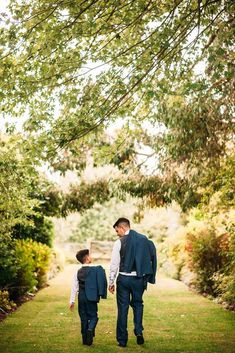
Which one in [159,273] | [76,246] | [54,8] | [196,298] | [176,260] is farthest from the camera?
[76,246]

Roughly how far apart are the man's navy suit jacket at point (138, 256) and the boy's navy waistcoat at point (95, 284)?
1.64 feet

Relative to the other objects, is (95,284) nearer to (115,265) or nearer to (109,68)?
(115,265)

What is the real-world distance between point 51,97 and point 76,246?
1184 inches

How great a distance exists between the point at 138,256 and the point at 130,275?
314 mm

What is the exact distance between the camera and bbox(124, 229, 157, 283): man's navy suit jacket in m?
7.92

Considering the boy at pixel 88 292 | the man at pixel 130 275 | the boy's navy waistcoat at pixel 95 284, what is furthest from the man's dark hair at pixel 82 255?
the man at pixel 130 275

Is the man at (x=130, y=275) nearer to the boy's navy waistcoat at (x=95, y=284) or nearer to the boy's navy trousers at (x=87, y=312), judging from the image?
the boy's navy waistcoat at (x=95, y=284)

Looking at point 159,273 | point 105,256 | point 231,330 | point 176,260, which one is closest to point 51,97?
point 231,330

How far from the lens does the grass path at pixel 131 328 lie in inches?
310

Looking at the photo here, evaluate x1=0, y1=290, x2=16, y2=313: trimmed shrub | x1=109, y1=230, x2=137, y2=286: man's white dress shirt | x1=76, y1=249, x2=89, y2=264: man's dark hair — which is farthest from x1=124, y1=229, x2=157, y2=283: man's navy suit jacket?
x1=0, y1=290, x2=16, y2=313: trimmed shrub

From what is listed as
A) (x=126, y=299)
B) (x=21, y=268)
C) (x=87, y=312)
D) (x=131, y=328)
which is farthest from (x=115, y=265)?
(x=21, y=268)

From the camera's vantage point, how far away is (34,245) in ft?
55.0

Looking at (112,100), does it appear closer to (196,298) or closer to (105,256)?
(196,298)

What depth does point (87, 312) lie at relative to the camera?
8023 mm
